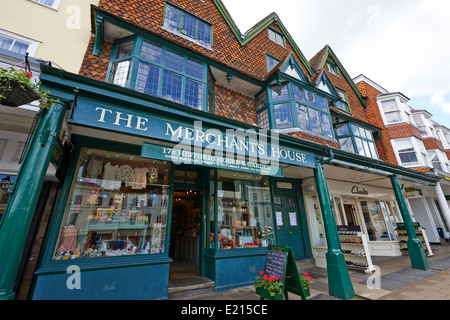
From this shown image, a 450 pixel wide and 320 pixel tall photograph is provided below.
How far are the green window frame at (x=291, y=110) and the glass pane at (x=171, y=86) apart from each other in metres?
3.95

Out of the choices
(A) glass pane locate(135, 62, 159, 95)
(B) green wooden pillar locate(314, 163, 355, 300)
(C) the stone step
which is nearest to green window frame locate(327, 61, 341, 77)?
(B) green wooden pillar locate(314, 163, 355, 300)

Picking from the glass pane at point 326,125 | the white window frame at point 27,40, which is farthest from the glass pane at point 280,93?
the white window frame at point 27,40

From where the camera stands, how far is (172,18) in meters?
7.93

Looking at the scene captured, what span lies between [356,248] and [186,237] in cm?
731

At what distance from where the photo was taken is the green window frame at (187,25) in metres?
7.83

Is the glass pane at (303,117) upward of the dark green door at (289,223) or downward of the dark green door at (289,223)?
upward

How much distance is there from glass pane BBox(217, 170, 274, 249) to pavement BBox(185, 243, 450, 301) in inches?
58.3

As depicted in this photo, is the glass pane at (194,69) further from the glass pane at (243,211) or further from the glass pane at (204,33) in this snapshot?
the glass pane at (243,211)

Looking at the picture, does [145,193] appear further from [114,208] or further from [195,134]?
[195,134]

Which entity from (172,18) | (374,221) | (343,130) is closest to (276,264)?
(172,18)

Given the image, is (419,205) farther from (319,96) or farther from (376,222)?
(319,96)

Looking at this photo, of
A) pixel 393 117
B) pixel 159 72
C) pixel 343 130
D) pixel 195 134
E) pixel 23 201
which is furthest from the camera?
pixel 393 117

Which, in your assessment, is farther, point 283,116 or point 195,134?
point 283,116
